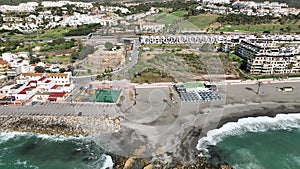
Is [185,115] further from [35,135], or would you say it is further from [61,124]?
[35,135]

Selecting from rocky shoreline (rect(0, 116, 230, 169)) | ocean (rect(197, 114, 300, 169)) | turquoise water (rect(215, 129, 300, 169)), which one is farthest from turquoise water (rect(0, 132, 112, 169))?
turquoise water (rect(215, 129, 300, 169))

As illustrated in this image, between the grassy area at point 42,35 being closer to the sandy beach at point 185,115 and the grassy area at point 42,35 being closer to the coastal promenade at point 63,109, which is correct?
the coastal promenade at point 63,109

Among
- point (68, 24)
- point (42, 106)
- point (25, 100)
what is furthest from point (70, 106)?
point (68, 24)

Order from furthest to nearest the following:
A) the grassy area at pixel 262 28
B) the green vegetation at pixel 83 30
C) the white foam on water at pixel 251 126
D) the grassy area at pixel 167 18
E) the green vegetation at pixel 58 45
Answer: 1. the grassy area at pixel 262 28
2. the grassy area at pixel 167 18
3. the green vegetation at pixel 83 30
4. the green vegetation at pixel 58 45
5. the white foam on water at pixel 251 126

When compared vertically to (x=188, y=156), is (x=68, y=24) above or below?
above

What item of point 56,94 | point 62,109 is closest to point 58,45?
point 56,94

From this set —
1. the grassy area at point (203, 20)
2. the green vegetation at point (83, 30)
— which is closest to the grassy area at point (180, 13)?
the grassy area at point (203, 20)

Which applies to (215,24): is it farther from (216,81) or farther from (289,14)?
(216,81)
